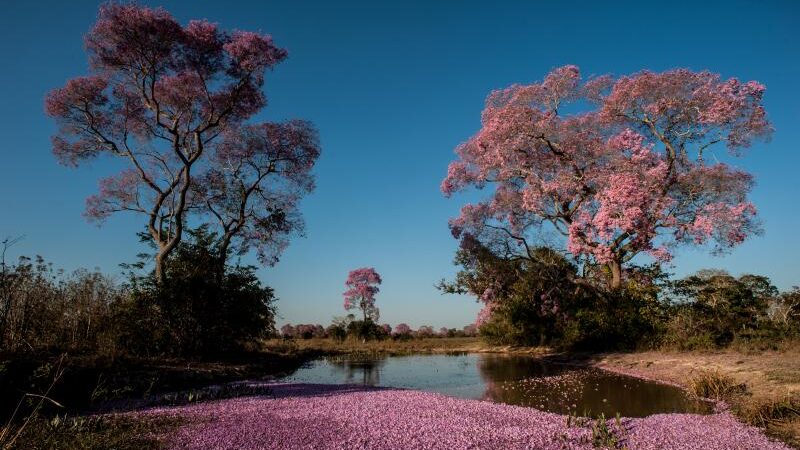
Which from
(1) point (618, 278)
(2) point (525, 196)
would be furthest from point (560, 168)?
(1) point (618, 278)

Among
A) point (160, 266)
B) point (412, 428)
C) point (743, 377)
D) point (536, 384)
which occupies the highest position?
point (160, 266)

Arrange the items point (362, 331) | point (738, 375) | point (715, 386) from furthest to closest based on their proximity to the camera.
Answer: point (362, 331)
point (738, 375)
point (715, 386)

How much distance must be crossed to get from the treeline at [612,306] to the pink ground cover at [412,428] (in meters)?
11.9

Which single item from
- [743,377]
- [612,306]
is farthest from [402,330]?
[743,377]

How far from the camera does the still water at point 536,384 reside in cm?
1120

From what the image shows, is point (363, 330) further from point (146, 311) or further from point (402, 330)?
point (146, 311)

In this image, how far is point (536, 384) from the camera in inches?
590

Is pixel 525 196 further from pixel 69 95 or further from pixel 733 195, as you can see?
pixel 69 95

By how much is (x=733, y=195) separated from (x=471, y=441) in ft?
68.6

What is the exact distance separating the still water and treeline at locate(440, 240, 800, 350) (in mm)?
3880

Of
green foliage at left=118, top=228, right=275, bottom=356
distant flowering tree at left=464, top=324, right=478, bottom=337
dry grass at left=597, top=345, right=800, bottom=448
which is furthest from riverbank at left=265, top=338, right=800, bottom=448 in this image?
distant flowering tree at left=464, top=324, right=478, bottom=337

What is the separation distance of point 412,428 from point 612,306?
18.6m

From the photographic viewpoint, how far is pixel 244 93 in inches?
844

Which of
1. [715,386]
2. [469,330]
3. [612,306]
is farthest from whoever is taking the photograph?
[469,330]
